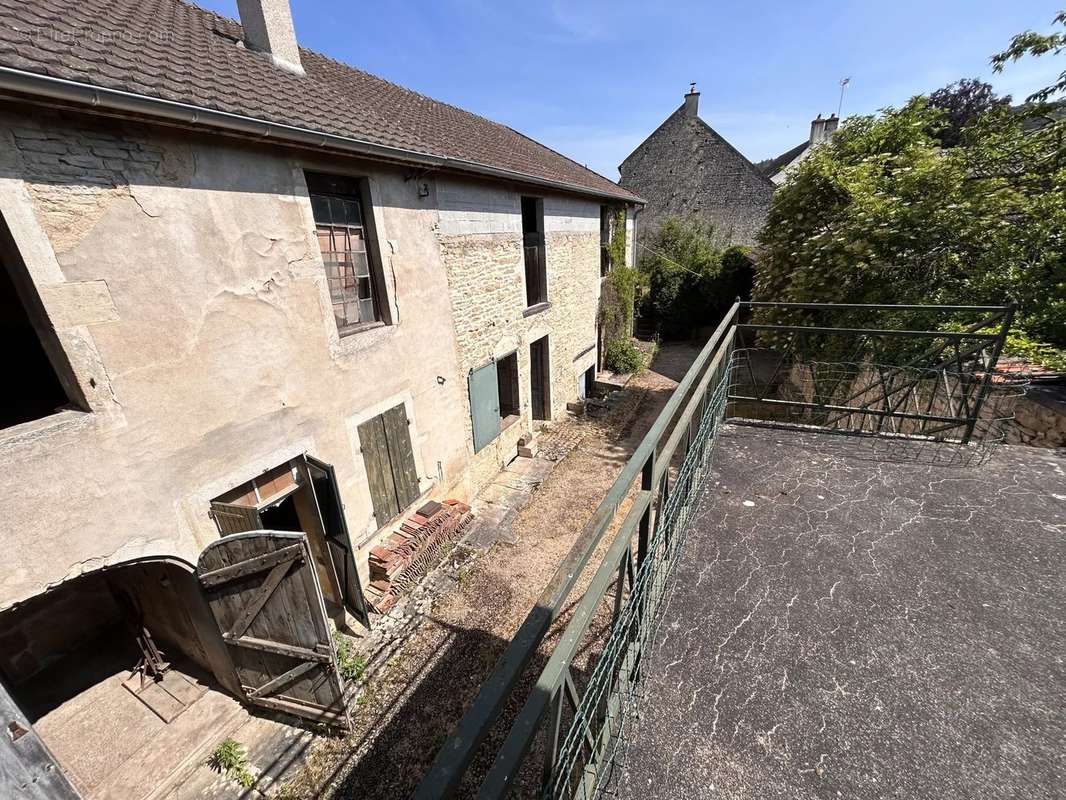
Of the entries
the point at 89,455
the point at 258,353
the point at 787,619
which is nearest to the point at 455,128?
the point at 258,353

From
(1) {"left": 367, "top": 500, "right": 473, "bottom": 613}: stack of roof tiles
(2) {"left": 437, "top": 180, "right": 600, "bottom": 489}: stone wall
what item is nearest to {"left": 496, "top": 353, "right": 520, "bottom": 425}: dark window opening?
(2) {"left": 437, "top": 180, "right": 600, "bottom": 489}: stone wall

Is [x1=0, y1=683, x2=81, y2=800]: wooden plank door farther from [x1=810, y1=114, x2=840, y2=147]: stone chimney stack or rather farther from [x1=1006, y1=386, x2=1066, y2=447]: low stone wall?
[x1=810, y1=114, x2=840, y2=147]: stone chimney stack

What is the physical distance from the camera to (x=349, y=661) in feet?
16.1

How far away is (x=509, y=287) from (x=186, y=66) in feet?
17.6

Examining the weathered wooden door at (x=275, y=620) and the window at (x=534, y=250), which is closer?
the weathered wooden door at (x=275, y=620)

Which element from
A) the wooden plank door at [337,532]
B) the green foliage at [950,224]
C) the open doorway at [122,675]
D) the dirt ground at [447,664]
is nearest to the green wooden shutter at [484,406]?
the dirt ground at [447,664]

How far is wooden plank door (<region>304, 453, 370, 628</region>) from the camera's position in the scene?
466 centimetres

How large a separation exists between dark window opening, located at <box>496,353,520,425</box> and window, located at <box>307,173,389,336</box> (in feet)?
12.1

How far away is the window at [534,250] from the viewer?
950 centimetres

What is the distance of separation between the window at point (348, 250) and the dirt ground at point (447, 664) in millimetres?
3945

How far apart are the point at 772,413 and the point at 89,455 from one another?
1195cm

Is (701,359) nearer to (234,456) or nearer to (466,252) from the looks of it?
(234,456)

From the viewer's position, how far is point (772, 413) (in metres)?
10.8

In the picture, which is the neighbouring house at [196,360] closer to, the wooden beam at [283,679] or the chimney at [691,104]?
the wooden beam at [283,679]
